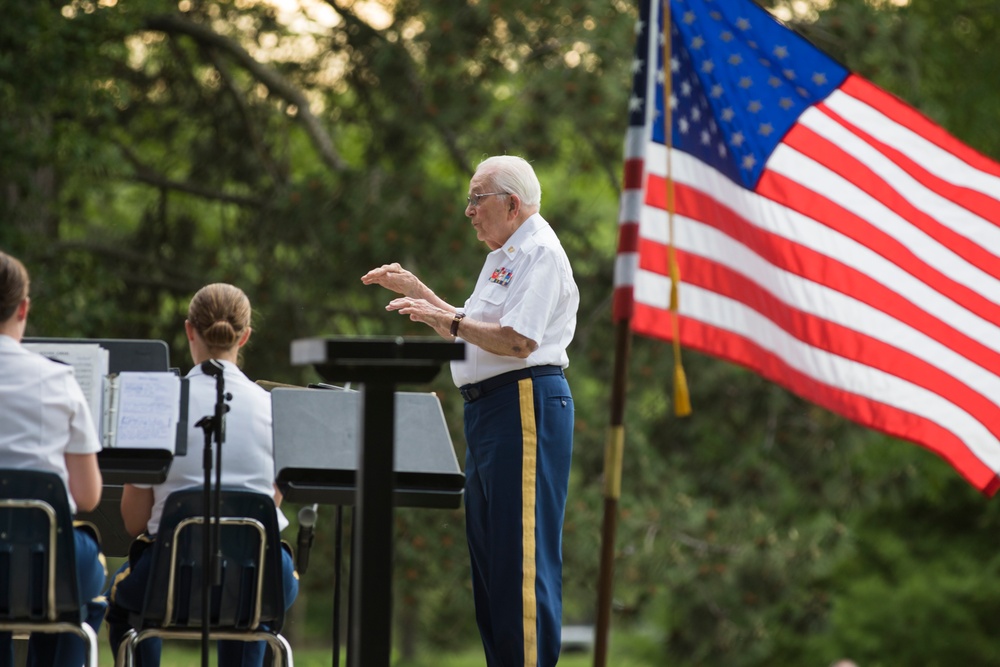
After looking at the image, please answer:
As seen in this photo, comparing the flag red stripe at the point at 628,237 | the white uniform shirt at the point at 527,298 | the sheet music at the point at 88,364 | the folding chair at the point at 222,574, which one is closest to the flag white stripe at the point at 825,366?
the white uniform shirt at the point at 527,298

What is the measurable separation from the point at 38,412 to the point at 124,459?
1.36 feet

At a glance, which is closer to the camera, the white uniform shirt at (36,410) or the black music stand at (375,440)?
the black music stand at (375,440)

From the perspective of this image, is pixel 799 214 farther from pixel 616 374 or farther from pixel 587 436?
pixel 587 436

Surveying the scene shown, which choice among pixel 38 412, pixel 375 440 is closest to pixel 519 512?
pixel 375 440

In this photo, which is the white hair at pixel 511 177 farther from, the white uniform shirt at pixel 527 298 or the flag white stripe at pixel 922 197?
the flag white stripe at pixel 922 197

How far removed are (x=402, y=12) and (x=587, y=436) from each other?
11.2 ft

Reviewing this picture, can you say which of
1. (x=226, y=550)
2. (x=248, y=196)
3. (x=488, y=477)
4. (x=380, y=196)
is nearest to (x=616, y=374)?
(x=488, y=477)

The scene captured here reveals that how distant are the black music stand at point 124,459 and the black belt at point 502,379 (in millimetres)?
856

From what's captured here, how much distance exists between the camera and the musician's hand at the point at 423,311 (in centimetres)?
362

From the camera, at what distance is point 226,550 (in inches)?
147

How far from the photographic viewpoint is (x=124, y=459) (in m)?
3.70

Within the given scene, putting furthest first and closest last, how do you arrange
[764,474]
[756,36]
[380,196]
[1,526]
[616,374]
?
[764,474], [380,196], [756,36], [1,526], [616,374]

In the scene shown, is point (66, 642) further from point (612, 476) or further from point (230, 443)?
point (612, 476)

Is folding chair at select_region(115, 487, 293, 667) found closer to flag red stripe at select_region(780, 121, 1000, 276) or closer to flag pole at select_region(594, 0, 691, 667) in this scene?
flag pole at select_region(594, 0, 691, 667)
